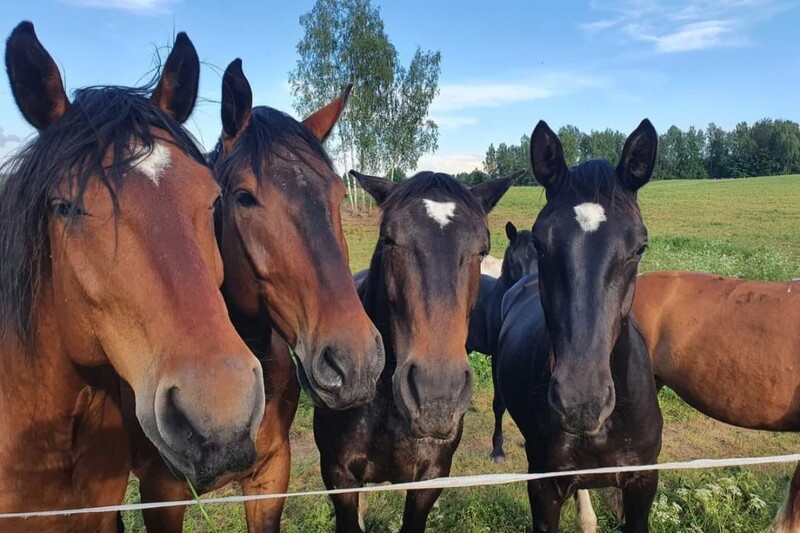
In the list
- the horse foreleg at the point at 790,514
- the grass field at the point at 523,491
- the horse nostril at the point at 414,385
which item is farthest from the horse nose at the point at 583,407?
the horse foreleg at the point at 790,514

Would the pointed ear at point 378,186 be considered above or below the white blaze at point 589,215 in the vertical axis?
above

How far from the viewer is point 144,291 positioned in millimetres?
1551

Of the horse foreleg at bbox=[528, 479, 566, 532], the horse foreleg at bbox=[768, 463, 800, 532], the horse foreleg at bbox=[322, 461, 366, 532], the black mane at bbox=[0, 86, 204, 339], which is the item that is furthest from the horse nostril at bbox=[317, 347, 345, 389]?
the horse foreleg at bbox=[768, 463, 800, 532]

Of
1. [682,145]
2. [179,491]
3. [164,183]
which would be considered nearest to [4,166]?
[164,183]

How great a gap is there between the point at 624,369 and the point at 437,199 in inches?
57.0

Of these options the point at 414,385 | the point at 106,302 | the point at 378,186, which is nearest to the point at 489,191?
the point at 378,186

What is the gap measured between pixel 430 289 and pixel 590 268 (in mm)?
792

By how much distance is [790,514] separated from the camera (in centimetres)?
367

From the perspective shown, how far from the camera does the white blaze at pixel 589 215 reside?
2707 millimetres

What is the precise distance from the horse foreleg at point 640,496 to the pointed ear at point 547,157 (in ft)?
5.76

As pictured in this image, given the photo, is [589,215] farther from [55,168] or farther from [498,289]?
[498,289]

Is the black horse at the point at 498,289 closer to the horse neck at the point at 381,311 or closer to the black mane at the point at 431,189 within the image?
the horse neck at the point at 381,311

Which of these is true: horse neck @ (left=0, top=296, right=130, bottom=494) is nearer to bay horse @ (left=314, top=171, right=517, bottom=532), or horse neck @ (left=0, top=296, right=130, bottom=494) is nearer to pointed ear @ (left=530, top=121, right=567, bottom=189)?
bay horse @ (left=314, top=171, right=517, bottom=532)

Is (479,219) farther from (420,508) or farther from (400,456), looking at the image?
(420,508)
